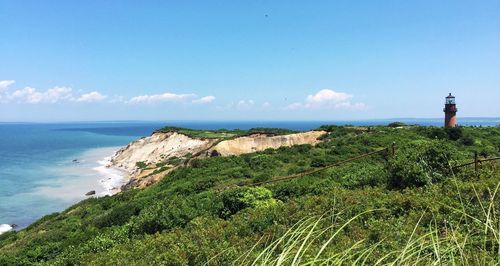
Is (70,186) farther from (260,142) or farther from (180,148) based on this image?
(260,142)

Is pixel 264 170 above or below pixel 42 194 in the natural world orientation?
above

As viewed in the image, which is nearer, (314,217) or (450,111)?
(314,217)

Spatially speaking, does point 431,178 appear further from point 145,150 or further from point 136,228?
point 145,150

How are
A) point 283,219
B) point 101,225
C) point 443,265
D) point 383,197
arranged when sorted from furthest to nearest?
point 101,225
point 383,197
point 283,219
point 443,265

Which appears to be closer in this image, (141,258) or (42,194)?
(141,258)

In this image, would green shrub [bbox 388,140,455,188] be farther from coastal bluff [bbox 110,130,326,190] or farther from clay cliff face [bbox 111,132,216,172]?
clay cliff face [bbox 111,132,216,172]

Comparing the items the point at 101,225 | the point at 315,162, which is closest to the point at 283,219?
the point at 101,225

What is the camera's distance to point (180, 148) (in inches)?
2371

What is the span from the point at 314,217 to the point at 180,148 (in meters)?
58.5

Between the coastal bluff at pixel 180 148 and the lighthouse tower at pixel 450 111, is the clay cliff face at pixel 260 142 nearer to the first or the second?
the coastal bluff at pixel 180 148

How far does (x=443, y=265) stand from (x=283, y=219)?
9006mm

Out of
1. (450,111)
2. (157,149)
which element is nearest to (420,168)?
(450,111)

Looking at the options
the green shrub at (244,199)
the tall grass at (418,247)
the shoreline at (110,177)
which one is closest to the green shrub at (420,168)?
the green shrub at (244,199)

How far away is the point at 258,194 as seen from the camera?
16938 millimetres
